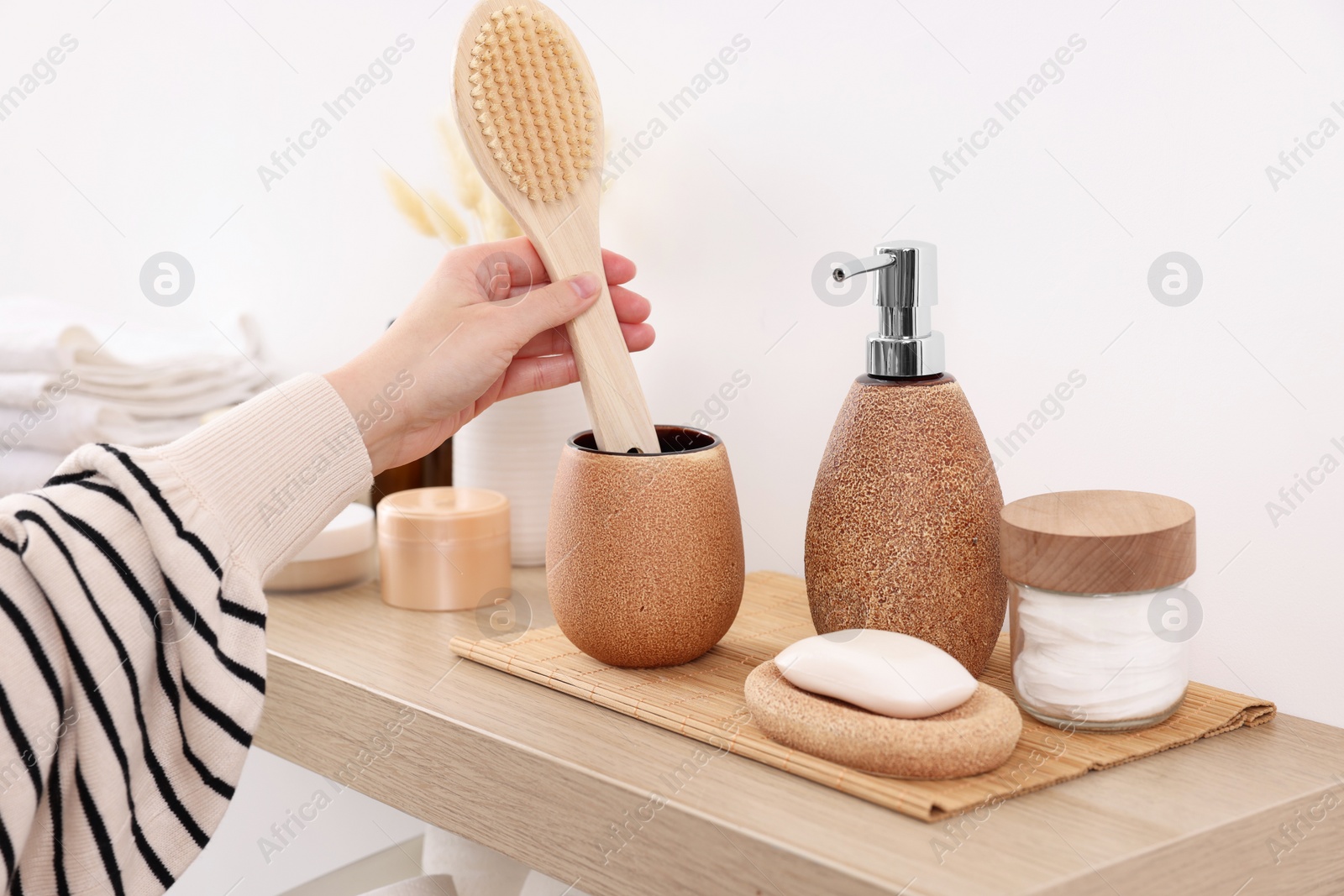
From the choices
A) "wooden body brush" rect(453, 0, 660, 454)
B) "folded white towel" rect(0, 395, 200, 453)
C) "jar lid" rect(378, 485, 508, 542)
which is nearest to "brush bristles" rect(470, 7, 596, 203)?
"wooden body brush" rect(453, 0, 660, 454)

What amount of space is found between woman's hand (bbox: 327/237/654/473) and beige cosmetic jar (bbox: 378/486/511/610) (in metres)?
0.07

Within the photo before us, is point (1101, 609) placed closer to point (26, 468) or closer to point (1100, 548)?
point (1100, 548)

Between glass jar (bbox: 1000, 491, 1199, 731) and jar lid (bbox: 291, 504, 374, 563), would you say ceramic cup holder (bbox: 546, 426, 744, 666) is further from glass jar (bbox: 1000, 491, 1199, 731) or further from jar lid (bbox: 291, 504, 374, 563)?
jar lid (bbox: 291, 504, 374, 563)

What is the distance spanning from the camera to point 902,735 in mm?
430

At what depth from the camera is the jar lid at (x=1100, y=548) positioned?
17.8 inches

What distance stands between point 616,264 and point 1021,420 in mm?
238

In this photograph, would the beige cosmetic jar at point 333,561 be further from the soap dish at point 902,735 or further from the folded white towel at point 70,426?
the soap dish at point 902,735

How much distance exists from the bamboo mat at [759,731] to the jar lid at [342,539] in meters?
0.17

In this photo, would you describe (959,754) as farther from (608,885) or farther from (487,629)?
(487,629)

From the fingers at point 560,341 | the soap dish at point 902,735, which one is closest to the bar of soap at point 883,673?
the soap dish at point 902,735

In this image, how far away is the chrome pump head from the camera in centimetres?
52

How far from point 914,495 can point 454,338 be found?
0.81ft

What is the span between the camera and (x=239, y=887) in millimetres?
1067

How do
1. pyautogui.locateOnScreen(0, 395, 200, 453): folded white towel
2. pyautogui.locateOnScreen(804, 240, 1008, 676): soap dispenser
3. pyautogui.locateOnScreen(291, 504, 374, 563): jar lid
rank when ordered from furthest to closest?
pyautogui.locateOnScreen(0, 395, 200, 453): folded white towel
pyautogui.locateOnScreen(291, 504, 374, 563): jar lid
pyautogui.locateOnScreen(804, 240, 1008, 676): soap dispenser
